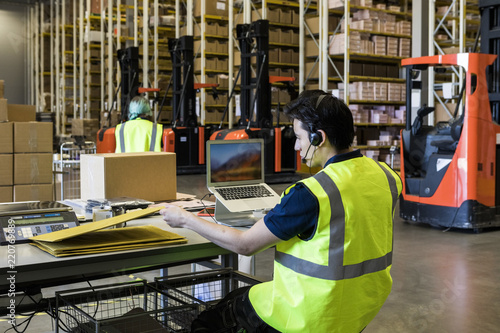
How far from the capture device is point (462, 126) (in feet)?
24.2

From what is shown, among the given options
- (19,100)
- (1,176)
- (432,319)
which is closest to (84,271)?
(432,319)

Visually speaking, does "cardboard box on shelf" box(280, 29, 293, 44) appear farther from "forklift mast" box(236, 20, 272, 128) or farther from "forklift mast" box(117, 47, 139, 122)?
"forklift mast" box(117, 47, 139, 122)

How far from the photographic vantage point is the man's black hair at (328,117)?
2.24m

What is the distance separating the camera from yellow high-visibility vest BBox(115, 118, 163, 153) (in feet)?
20.0

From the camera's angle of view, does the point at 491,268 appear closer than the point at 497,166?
Yes

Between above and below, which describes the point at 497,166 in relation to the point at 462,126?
below

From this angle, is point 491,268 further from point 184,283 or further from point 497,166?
point 184,283

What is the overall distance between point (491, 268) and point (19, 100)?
21029mm

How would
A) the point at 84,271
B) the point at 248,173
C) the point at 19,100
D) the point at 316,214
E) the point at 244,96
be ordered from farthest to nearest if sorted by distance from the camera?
the point at 19,100, the point at 244,96, the point at 248,173, the point at 84,271, the point at 316,214

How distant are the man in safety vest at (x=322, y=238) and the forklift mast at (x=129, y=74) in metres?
13.0

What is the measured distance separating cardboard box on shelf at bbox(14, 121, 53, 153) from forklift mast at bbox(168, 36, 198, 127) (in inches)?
329

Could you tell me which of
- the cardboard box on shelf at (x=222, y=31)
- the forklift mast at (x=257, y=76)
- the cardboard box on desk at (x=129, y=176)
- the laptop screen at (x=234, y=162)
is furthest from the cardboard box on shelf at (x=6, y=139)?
the cardboard box on shelf at (x=222, y=31)

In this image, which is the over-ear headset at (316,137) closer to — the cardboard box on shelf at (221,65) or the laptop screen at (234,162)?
the laptop screen at (234,162)

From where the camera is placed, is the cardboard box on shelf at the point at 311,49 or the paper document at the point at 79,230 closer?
the paper document at the point at 79,230
